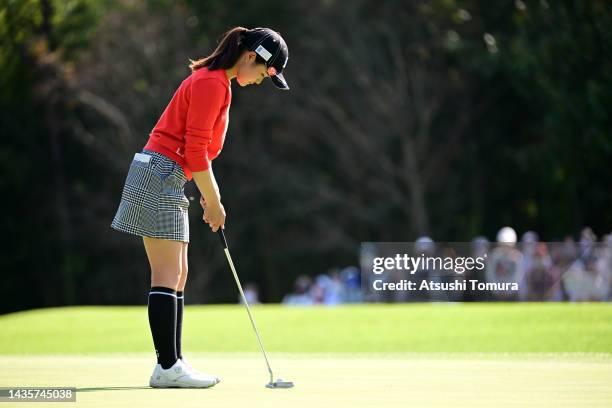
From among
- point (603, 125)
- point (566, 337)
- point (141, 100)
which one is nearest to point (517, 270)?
point (566, 337)

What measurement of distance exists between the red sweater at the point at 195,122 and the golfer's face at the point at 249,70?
0.11 metres

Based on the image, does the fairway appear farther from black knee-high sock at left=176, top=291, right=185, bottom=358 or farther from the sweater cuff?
the sweater cuff

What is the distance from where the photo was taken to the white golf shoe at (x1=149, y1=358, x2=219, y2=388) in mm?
5875

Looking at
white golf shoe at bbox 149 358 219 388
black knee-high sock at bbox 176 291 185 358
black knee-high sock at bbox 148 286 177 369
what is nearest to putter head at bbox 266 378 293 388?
white golf shoe at bbox 149 358 219 388

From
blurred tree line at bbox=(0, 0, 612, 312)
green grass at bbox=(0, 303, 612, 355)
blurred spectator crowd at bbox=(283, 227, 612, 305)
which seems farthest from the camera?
blurred tree line at bbox=(0, 0, 612, 312)

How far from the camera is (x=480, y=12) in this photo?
29.6 meters

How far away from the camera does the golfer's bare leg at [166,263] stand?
616 cm

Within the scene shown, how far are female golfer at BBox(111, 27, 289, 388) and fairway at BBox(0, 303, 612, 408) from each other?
34cm

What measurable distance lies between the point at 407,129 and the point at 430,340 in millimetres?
20961

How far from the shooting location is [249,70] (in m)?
6.31

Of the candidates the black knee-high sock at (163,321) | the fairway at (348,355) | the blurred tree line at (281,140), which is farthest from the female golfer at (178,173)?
the blurred tree line at (281,140)

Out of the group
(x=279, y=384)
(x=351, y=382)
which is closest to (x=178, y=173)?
(x=279, y=384)

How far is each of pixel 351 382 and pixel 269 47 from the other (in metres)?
1.83

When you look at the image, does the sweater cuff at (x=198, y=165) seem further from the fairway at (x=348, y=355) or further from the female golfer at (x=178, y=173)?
the fairway at (x=348, y=355)
